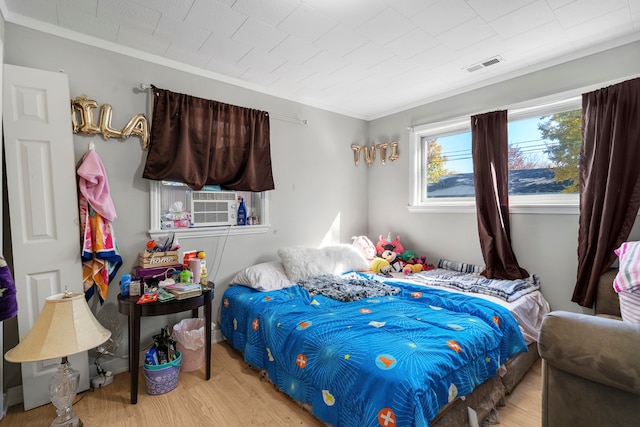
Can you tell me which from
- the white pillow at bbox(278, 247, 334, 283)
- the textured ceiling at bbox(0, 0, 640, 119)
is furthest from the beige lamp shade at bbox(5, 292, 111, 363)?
the textured ceiling at bbox(0, 0, 640, 119)

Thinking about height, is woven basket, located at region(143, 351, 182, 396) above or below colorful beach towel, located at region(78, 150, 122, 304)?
below

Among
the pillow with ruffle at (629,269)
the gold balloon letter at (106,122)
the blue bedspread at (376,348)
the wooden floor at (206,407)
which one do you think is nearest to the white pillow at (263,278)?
the blue bedspread at (376,348)

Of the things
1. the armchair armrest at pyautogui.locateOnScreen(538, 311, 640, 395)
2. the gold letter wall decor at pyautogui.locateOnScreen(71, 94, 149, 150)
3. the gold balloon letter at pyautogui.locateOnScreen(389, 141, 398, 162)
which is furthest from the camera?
the gold balloon letter at pyautogui.locateOnScreen(389, 141, 398, 162)

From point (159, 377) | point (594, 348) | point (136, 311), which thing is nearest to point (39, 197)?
point (136, 311)

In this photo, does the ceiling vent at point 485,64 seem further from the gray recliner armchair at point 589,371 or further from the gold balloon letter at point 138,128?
the gold balloon letter at point 138,128

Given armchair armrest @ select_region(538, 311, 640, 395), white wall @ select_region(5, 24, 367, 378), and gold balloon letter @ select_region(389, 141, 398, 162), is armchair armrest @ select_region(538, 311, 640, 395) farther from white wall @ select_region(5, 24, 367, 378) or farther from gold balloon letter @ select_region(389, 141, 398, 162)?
gold balloon letter @ select_region(389, 141, 398, 162)

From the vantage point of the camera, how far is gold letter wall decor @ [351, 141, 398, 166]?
381cm

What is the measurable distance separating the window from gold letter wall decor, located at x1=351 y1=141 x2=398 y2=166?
0.80 feet

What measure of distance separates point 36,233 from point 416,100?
360 centimetres

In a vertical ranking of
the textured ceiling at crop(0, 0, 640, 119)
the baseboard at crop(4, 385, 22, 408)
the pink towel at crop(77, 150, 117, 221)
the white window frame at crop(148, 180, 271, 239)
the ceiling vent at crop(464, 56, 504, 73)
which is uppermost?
the textured ceiling at crop(0, 0, 640, 119)

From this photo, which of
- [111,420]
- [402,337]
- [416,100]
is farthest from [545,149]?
[111,420]

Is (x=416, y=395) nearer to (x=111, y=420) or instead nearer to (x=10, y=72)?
(x=111, y=420)

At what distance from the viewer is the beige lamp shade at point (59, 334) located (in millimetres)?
1366

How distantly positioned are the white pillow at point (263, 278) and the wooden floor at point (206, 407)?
0.72 metres
